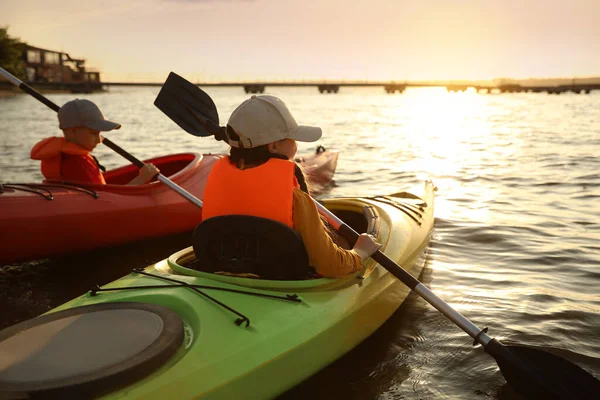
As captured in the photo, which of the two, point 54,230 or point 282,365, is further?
point 54,230

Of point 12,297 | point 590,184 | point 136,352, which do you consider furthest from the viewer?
point 590,184

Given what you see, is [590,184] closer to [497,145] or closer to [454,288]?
[454,288]

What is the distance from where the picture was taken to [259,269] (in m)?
2.85

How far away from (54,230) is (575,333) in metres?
4.39

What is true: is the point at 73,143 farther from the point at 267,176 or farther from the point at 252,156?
the point at 267,176

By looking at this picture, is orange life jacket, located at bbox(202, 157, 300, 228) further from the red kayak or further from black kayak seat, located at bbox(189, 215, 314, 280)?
the red kayak

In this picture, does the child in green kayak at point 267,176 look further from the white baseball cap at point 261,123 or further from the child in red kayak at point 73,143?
the child in red kayak at point 73,143

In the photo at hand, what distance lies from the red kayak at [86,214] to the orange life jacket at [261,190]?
274 cm

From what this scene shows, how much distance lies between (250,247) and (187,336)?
595 millimetres

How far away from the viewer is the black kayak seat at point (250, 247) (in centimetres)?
270

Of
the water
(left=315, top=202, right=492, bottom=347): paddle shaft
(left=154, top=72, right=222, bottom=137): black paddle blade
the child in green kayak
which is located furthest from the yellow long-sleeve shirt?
(left=154, top=72, right=222, bottom=137): black paddle blade

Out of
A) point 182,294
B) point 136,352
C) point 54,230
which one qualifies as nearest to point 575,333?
point 182,294

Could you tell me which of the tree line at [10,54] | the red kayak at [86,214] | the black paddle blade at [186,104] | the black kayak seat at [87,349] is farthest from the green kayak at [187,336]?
the tree line at [10,54]

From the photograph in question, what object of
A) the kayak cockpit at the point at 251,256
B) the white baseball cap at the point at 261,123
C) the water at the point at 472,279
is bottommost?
the water at the point at 472,279
